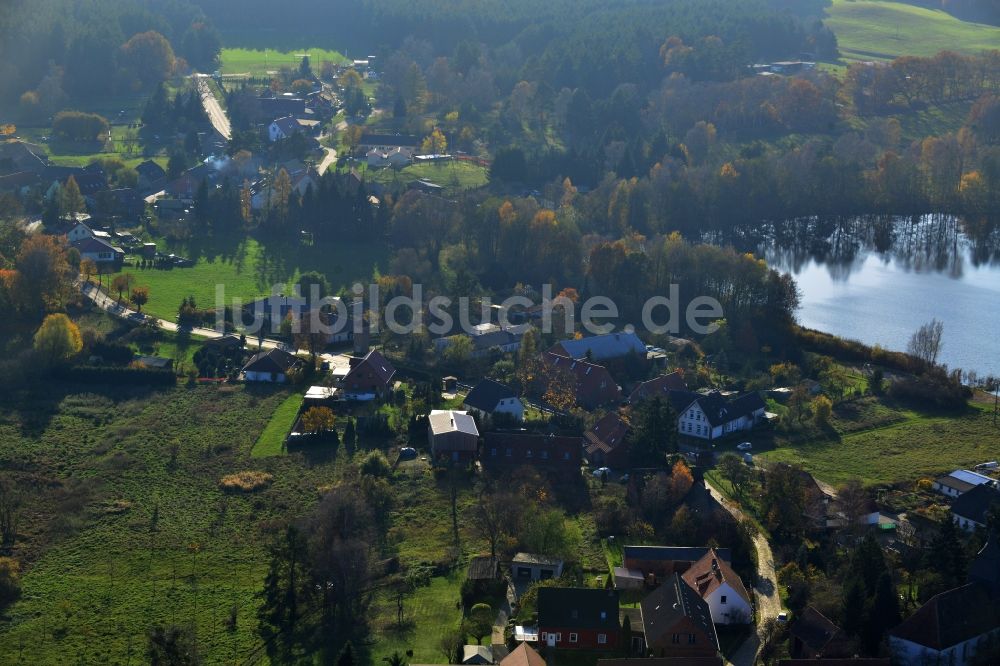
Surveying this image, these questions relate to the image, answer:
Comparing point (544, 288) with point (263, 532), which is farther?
point (544, 288)

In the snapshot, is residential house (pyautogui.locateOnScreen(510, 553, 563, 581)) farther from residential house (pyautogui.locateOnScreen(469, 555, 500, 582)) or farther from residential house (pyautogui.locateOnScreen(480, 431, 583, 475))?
residential house (pyautogui.locateOnScreen(480, 431, 583, 475))

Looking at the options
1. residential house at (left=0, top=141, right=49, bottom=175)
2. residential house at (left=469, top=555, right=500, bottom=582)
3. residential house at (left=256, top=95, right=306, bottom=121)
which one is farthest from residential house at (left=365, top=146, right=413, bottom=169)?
residential house at (left=469, top=555, right=500, bottom=582)

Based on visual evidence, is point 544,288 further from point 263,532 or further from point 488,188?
point 263,532

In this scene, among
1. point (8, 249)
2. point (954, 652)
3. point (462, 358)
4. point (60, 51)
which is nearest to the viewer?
point (954, 652)

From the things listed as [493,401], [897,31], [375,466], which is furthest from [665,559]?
[897,31]

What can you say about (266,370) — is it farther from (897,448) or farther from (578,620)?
(897,448)

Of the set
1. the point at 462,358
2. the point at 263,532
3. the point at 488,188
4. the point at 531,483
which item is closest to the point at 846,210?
the point at 488,188
